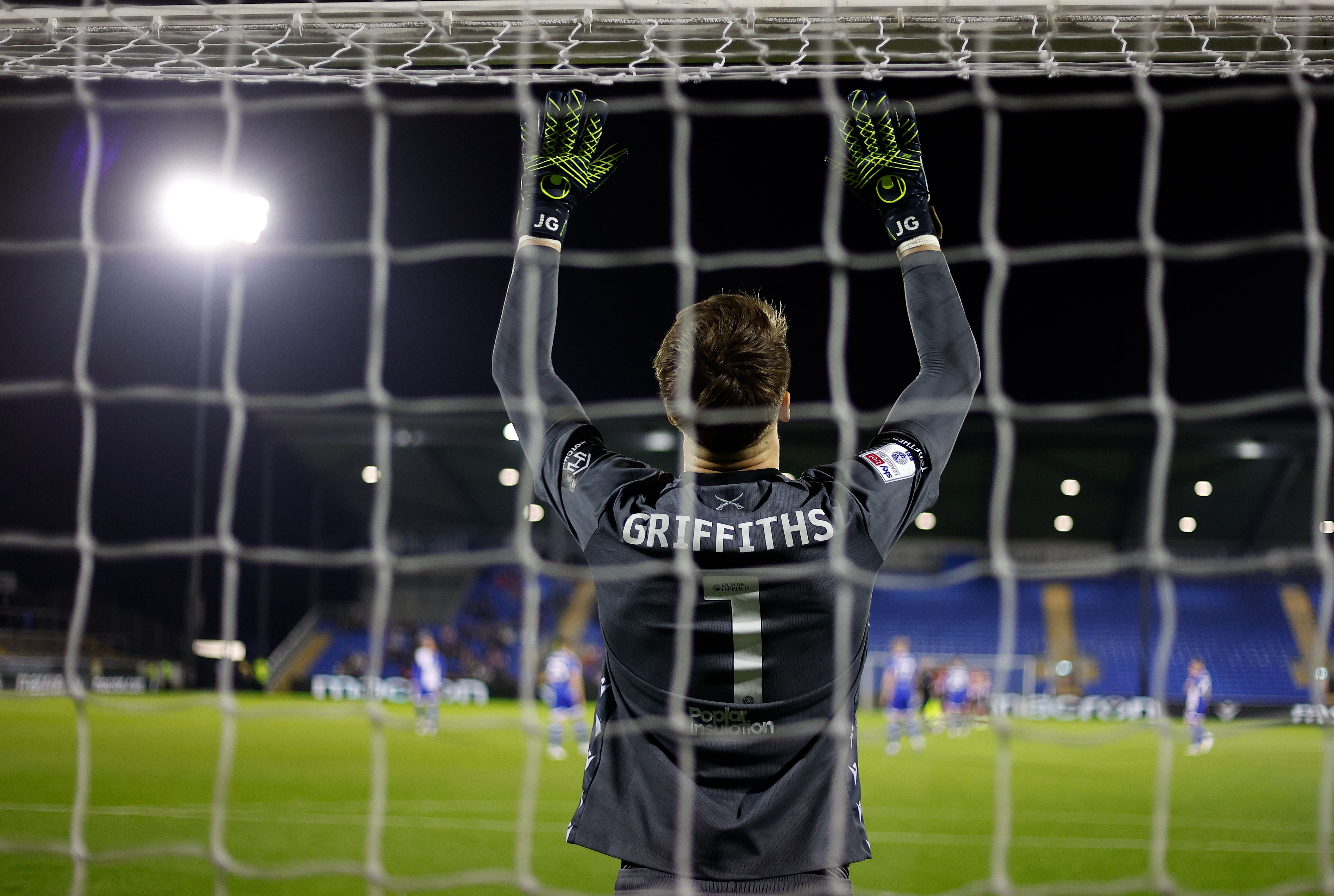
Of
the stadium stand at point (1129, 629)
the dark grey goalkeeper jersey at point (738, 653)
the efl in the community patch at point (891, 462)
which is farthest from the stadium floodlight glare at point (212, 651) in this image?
the efl in the community patch at point (891, 462)

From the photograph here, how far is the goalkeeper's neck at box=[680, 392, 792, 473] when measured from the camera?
5.93 ft

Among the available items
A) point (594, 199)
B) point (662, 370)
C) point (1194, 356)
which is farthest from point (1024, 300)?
point (662, 370)

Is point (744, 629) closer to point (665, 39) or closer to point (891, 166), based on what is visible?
point (891, 166)

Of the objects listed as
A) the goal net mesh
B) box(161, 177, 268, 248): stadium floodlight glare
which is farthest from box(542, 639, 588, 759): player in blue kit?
the goal net mesh

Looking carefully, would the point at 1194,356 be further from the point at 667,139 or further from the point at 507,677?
the point at 507,677

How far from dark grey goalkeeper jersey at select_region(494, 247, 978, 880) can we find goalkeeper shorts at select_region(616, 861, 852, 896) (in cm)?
1

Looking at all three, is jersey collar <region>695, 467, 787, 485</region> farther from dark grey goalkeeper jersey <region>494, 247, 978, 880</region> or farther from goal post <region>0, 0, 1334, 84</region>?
goal post <region>0, 0, 1334, 84</region>

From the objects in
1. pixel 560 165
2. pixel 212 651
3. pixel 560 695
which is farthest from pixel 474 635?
pixel 560 165

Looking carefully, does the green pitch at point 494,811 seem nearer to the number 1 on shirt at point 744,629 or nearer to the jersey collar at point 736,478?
the number 1 on shirt at point 744,629

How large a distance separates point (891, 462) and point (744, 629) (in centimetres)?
41

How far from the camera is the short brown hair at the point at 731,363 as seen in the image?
1728 millimetres

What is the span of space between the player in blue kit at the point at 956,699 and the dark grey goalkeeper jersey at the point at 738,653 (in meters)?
14.3

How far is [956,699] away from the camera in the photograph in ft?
54.1

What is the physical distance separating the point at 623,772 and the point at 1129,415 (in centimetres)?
2700
